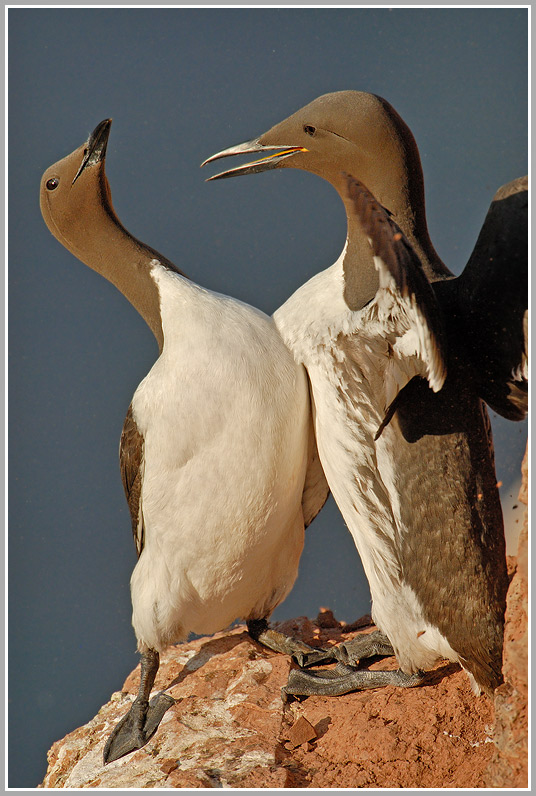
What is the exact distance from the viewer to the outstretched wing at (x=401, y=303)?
224 cm

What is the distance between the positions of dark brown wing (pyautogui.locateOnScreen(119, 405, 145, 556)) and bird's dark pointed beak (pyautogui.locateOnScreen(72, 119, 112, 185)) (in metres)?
1.05

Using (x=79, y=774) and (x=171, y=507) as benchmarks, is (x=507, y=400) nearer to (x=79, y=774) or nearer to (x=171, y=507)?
(x=171, y=507)

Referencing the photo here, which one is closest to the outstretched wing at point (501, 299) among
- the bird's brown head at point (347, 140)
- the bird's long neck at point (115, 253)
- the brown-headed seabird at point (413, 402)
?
the brown-headed seabird at point (413, 402)

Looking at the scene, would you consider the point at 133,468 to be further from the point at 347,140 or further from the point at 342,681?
the point at 347,140

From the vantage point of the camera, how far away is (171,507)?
3.05 meters

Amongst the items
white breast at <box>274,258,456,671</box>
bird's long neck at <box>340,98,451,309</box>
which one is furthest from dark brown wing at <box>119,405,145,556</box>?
bird's long neck at <box>340,98,451,309</box>

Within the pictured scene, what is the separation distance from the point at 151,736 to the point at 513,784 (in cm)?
146

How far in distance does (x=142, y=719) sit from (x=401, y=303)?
6.63 feet

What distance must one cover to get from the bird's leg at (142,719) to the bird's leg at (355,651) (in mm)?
619

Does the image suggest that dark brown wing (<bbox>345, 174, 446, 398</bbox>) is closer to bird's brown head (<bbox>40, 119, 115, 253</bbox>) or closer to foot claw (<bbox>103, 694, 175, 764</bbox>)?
bird's brown head (<bbox>40, 119, 115, 253</bbox>)

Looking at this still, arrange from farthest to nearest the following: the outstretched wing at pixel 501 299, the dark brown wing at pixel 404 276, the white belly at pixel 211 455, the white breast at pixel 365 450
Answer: the white belly at pixel 211 455 < the white breast at pixel 365 450 < the outstretched wing at pixel 501 299 < the dark brown wing at pixel 404 276

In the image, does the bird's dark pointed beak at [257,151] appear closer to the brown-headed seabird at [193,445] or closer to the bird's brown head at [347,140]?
the bird's brown head at [347,140]

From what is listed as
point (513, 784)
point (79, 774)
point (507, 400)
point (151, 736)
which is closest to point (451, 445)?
point (507, 400)

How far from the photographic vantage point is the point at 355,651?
330cm
